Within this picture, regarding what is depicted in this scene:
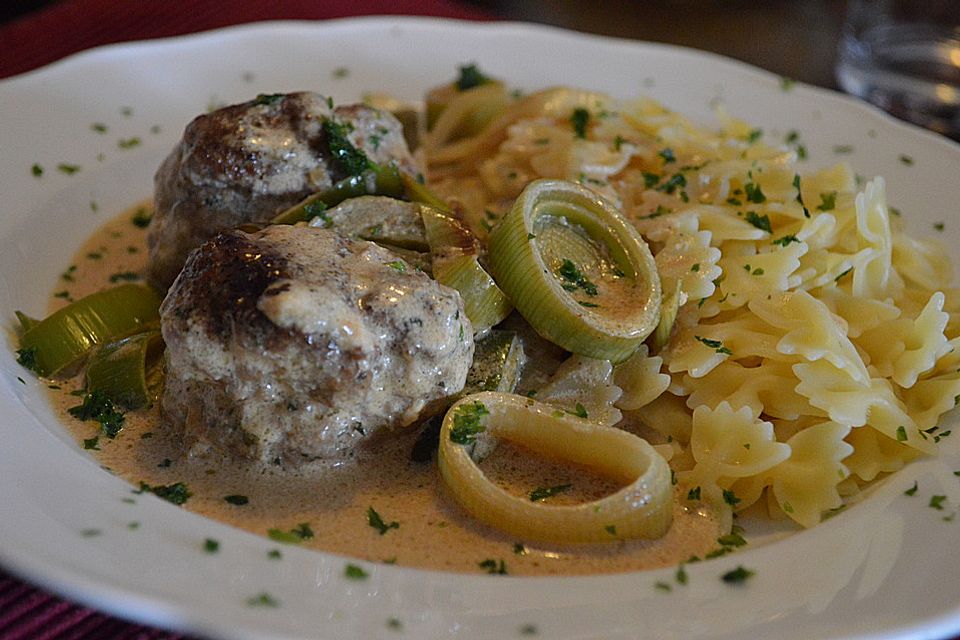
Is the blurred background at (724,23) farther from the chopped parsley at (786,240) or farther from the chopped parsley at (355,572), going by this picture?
the chopped parsley at (355,572)

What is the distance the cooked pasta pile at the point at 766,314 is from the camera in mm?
4133

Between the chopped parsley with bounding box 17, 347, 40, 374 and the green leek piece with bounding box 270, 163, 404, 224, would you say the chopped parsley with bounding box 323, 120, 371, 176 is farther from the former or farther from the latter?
the chopped parsley with bounding box 17, 347, 40, 374

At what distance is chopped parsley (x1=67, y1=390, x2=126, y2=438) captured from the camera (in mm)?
4074

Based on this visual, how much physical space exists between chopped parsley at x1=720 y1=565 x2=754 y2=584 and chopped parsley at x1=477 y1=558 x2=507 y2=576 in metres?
0.75

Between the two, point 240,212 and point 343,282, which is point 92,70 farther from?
point 343,282

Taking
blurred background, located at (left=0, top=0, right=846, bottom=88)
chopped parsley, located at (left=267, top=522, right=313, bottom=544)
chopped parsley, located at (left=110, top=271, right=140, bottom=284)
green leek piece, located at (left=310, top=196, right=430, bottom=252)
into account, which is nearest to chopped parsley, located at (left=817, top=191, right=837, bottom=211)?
green leek piece, located at (left=310, top=196, right=430, bottom=252)

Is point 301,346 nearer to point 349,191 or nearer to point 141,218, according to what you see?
point 349,191

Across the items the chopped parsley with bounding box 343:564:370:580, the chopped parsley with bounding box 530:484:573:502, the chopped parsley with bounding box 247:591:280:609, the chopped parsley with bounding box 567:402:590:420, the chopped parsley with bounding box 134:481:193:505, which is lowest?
the chopped parsley with bounding box 530:484:573:502

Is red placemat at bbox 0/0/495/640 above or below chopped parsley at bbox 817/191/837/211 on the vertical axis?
above

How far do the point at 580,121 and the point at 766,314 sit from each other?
1790 mm

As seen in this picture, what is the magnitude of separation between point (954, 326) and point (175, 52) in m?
5.01

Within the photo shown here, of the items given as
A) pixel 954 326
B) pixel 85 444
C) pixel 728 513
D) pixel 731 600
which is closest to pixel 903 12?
pixel 954 326

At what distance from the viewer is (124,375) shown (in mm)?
4215

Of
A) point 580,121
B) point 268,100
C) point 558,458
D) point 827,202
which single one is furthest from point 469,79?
point 558,458
